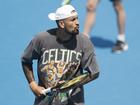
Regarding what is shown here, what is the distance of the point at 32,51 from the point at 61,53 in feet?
0.75

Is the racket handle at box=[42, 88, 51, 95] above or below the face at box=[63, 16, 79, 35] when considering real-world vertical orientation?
below

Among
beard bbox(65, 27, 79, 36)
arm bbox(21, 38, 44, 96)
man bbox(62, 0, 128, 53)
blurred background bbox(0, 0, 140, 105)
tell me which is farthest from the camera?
man bbox(62, 0, 128, 53)

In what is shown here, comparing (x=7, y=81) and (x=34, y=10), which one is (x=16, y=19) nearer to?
(x=34, y=10)

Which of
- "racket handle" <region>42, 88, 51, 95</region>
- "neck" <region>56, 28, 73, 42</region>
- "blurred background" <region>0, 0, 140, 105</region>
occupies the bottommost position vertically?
"blurred background" <region>0, 0, 140, 105</region>

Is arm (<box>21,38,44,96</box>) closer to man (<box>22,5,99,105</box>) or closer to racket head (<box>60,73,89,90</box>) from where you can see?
man (<box>22,5,99,105</box>)

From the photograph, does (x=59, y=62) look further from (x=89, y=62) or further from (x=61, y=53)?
(x=89, y=62)

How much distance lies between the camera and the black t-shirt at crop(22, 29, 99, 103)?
3.53m

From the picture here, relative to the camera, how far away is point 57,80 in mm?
3604

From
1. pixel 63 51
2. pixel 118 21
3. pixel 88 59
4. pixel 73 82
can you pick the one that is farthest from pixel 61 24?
pixel 118 21

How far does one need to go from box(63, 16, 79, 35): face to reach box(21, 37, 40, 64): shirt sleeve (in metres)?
0.25

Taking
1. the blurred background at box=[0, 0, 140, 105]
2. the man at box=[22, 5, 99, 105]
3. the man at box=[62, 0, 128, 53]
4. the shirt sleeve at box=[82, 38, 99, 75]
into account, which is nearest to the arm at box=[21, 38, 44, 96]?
the man at box=[22, 5, 99, 105]

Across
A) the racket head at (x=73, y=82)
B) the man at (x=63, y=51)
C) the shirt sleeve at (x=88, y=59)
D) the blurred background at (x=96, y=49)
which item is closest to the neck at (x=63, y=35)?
the man at (x=63, y=51)

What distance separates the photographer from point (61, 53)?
3533mm

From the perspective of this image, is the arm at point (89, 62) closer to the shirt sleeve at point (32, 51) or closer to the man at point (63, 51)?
the man at point (63, 51)
